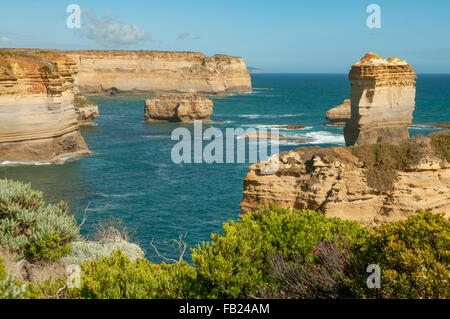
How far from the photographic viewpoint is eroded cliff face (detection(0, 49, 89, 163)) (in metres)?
41.7

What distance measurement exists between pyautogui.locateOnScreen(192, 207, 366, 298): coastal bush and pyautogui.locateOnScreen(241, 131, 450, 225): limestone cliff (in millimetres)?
6047

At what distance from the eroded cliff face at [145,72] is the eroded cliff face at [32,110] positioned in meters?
90.8

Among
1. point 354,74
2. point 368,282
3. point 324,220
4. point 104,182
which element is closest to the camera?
point 368,282

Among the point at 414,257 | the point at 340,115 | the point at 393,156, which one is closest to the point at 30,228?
the point at 414,257

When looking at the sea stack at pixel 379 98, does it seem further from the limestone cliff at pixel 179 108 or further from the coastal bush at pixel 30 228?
the limestone cliff at pixel 179 108

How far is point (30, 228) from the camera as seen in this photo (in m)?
14.6

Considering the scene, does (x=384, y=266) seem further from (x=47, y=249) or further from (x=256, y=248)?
(x=47, y=249)

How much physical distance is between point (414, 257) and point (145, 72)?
13837cm

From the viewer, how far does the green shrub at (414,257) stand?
7.45 m

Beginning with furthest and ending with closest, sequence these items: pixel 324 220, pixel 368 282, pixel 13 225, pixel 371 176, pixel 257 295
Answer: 1. pixel 371 176
2. pixel 13 225
3. pixel 324 220
4. pixel 257 295
5. pixel 368 282

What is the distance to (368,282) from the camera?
8.22 metres
